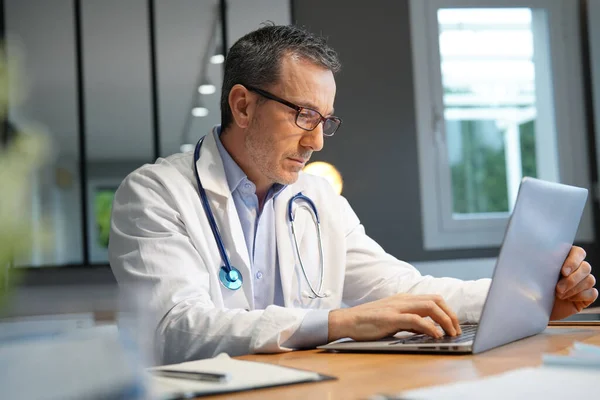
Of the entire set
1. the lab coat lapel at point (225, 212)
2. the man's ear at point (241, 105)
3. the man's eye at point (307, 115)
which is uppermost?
the man's ear at point (241, 105)

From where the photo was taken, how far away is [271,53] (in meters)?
1.86

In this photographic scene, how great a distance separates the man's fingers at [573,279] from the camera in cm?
140

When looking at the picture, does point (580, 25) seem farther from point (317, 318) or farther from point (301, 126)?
point (317, 318)

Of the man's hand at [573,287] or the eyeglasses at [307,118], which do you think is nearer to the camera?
the man's hand at [573,287]

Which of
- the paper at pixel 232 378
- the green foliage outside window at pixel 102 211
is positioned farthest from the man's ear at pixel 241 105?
the green foliage outside window at pixel 102 211

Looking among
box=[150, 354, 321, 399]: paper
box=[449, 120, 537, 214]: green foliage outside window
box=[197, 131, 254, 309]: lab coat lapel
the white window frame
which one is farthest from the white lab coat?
box=[449, 120, 537, 214]: green foliage outside window

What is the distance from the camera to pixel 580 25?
3.91 metres

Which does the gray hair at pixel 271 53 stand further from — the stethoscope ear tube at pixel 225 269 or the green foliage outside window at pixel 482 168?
the green foliage outside window at pixel 482 168

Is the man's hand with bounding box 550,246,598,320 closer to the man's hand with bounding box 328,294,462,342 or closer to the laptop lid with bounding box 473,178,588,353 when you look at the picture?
the laptop lid with bounding box 473,178,588,353

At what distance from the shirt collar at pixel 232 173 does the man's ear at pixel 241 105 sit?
8 cm

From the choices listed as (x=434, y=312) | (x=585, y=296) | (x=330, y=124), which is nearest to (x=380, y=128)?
(x=330, y=124)

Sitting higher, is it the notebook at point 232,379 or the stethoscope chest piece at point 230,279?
the stethoscope chest piece at point 230,279

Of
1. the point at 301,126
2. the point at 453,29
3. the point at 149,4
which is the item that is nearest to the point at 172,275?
the point at 301,126

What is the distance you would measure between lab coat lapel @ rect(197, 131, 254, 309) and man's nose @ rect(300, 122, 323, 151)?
0.23m
